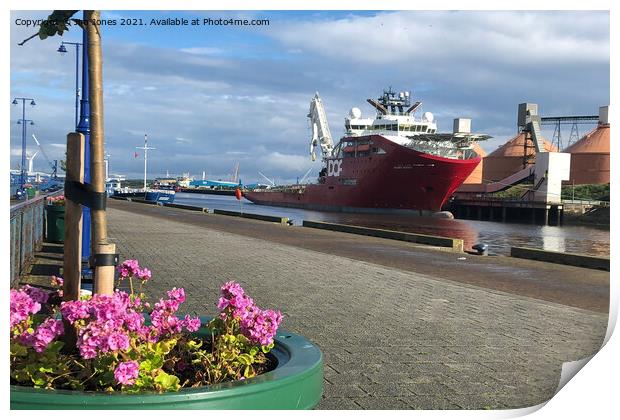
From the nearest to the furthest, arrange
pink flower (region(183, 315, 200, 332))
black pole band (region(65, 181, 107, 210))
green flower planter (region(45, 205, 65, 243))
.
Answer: black pole band (region(65, 181, 107, 210)) → pink flower (region(183, 315, 200, 332)) → green flower planter (region(45, 205, 65, 243))

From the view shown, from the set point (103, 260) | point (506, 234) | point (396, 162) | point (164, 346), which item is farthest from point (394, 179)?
point (164, 346)

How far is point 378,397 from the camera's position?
3.86 meters

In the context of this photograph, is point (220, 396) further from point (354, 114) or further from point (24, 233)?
point (354, 114)

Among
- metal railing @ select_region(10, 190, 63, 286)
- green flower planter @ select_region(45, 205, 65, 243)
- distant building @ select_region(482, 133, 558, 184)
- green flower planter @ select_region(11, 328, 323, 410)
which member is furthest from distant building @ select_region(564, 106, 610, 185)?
green flower planter @ select_region(11, 328, 323, 410)

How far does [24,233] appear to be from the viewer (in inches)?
336

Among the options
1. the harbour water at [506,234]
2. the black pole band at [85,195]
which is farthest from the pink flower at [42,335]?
the harbour water at [506,234]

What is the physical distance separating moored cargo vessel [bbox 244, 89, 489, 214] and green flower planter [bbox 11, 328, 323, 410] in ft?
157

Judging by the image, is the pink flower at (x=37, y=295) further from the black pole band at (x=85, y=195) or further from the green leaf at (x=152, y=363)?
the green leaf at (x=152, y=363)

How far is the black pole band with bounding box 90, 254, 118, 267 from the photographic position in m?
3.20

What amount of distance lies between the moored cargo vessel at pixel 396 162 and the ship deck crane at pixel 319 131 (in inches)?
277

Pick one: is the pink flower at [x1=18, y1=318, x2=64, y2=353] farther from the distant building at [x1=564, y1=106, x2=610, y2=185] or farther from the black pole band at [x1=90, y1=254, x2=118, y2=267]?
the distant building at [x1=564, y1=106, x2=610, y2=185]

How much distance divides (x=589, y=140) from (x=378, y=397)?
65317 millimetres
